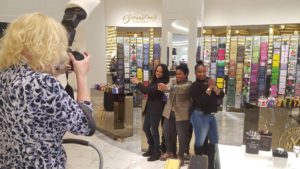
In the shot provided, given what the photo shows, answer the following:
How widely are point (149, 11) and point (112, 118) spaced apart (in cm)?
389

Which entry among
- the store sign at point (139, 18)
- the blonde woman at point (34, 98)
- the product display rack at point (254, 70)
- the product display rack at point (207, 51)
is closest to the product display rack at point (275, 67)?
the product display rack at point (254, 70)

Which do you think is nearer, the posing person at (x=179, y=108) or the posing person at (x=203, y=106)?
the posing person at (x=203, y=106)

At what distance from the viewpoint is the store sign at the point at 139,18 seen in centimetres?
807

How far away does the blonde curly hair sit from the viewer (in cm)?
117

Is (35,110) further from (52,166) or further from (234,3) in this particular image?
(234,3)

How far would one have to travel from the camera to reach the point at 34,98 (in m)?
1.16

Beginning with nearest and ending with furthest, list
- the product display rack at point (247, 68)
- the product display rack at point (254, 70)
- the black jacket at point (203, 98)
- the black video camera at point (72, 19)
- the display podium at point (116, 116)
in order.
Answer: the black video camera at point (72, 19), the black jacket at point (203, 98), the display podium at point (116, 116), the product display rack at point (254, 70), the product display rack at point (247, 68)

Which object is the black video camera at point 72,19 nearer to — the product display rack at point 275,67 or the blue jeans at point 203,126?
the blue jeans at point 203,126

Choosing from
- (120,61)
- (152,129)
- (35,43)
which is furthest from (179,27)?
(35,43)

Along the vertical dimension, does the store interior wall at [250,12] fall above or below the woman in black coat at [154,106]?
above

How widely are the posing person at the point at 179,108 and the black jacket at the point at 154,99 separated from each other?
0.12m

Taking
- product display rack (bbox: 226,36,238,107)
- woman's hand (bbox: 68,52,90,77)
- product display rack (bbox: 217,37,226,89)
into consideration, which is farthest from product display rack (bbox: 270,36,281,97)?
woman's hand (bbox: 68,52,90,77)

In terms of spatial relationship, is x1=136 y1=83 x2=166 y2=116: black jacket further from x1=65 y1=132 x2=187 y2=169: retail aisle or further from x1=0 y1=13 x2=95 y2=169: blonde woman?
x1=0 y1=13 x2=95 y2=169: blonde woman

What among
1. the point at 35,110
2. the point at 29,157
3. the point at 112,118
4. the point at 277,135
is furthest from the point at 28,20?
the point at 112,118
